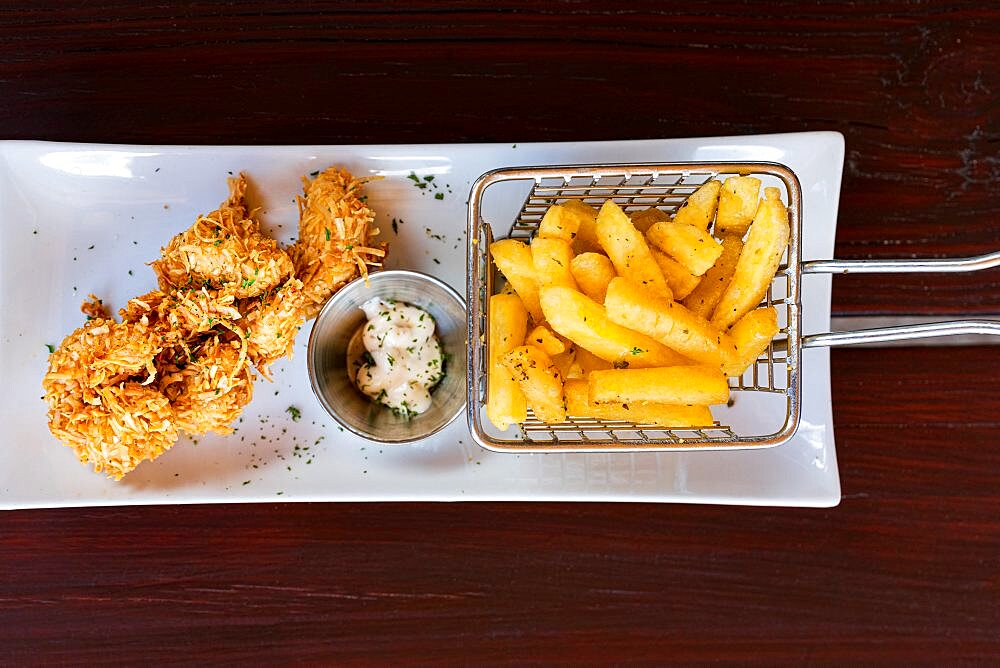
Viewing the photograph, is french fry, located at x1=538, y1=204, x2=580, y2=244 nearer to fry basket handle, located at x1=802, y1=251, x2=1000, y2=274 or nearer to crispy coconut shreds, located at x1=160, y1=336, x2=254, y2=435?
fry basket handle, located at x1=802, y1=251, x2=1000, y2=274

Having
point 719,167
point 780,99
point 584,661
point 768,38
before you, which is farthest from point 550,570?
point 768,38

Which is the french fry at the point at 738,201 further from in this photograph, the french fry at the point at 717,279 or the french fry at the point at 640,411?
the french fry at the point at 640,411

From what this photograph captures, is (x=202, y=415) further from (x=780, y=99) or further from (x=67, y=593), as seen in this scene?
(x=780, y=99)

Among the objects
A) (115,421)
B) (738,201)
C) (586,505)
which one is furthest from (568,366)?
(115,421)

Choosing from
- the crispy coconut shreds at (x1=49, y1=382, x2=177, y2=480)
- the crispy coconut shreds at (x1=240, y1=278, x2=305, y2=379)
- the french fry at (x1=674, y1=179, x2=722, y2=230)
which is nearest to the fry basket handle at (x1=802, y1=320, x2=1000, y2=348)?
the french fry at (x1=674, y1=179, x2=722, y2=230)

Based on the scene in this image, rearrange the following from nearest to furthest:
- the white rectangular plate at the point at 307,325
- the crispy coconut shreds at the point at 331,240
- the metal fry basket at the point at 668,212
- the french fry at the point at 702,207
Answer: the metal fry basket at the point at 668,212 < the french fry at the point at 702,207 < the crispy coconut shreds at the point at 331,240 < the white rectangular plate at the point at 307,325

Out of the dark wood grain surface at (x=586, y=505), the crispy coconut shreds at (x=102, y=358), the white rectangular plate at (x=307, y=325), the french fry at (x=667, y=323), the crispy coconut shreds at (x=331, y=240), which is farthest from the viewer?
the dark wood grain surface at (x=586, y=505)

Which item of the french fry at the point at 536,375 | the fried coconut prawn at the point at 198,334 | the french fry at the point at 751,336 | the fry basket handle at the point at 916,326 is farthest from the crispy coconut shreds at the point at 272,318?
the fry basket handle at the point at 916,326
